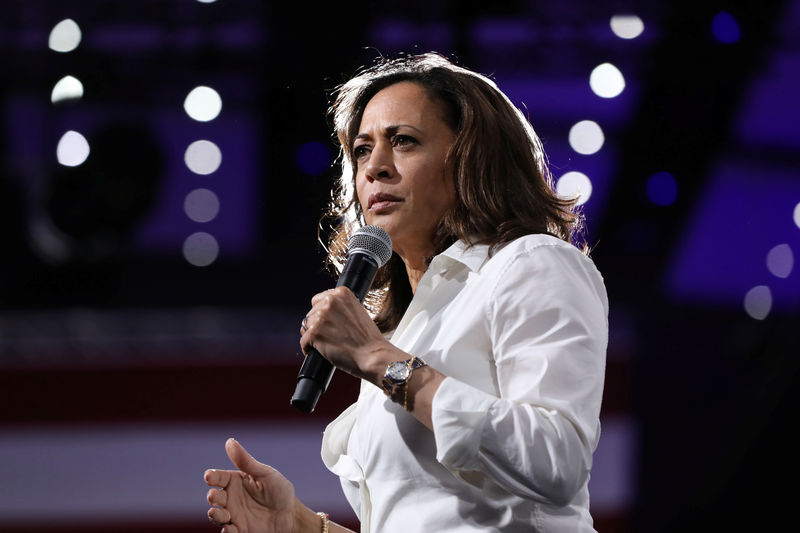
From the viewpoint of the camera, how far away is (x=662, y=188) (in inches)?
139

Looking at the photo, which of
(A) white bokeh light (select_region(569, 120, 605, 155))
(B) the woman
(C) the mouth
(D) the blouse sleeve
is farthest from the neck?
(A) white bokeh light (select_region(569, 120, 605, 155))

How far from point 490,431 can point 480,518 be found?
0.66ft

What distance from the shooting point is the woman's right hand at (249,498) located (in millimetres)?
1483

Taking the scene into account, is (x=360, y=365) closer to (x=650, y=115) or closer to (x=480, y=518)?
(x=480, y=518)

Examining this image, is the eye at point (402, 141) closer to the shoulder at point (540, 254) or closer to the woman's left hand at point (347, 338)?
the shoulder at point (540, 254)

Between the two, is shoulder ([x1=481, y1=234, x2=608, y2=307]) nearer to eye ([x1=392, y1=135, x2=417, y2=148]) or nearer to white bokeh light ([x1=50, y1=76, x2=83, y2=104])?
eye ([x1=392, y1=135, x2=417, y2=148])

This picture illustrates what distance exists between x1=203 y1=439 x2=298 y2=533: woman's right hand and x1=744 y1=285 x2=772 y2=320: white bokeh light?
2481 mm

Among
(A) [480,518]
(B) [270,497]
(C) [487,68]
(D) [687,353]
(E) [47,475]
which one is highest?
(C) [487,68]

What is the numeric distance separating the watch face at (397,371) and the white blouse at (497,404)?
6cm

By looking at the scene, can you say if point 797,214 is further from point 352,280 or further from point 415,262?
point 352,280

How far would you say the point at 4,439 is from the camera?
3.29 metres

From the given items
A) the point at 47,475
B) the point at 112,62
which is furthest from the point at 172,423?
the point at 112,62

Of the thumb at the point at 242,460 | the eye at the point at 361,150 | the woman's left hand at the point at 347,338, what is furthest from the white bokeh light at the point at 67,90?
the woman's left hand at the point at 347,338

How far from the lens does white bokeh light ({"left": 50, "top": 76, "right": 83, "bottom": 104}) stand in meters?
3.30
